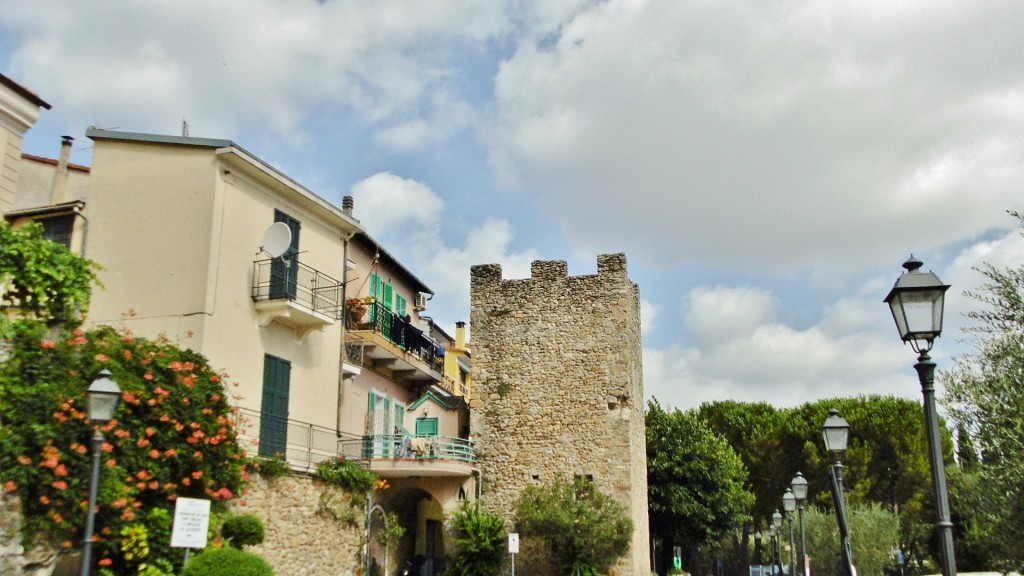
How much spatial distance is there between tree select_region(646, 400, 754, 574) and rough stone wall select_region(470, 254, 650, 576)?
5.48 metres

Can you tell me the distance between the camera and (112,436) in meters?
14.5

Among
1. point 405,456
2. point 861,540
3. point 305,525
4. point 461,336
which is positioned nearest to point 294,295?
point 305,525

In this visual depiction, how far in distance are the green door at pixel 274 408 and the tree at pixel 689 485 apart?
17.8m

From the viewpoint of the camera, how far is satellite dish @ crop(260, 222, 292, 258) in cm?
1878

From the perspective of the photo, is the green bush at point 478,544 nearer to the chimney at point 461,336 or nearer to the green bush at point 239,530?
the green bush at point 239,530

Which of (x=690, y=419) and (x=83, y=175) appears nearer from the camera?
(x=83, y=175)

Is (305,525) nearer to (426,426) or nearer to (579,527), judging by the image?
(426,426)

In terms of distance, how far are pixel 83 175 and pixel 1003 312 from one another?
20465mm

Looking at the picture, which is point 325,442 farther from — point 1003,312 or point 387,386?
point 1003,312

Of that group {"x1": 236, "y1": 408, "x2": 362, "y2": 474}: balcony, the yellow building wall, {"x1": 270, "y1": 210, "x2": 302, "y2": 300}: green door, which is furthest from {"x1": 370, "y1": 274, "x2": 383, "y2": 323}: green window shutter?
the yellow building wall

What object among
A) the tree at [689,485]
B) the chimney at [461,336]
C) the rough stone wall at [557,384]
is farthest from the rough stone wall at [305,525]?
the chimney at [461,336]

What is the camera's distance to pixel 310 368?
69.8 ft

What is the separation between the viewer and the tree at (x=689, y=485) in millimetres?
33062

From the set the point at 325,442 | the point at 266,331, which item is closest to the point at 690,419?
the point at 325,442
